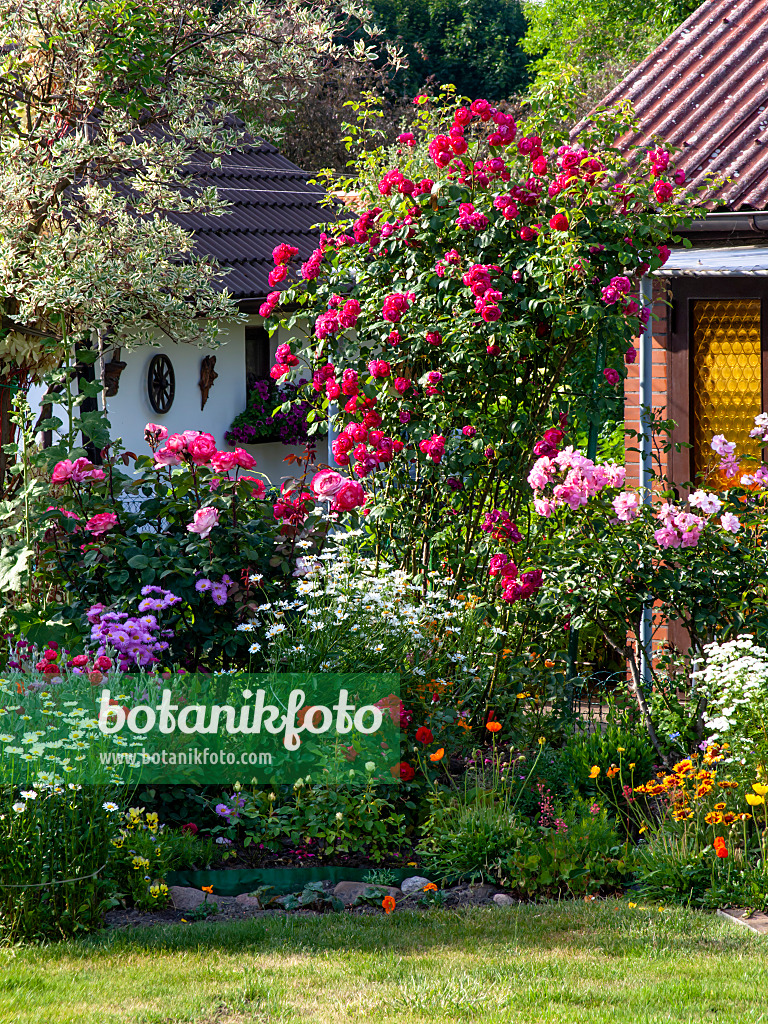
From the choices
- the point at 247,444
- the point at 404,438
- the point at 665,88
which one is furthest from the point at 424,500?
the point at 247,444

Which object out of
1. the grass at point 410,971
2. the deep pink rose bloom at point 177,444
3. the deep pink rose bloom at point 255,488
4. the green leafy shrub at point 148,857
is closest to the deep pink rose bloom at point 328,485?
the deep pink rose bloom at point 255,488

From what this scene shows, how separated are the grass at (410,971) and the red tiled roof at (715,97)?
4.18 m

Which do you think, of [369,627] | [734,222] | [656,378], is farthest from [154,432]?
[734,222]

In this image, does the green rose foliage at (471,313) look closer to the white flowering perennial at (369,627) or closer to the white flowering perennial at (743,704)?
the white flowering perennial at (369,627)

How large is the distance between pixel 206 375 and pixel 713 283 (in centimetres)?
658

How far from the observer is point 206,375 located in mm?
12414

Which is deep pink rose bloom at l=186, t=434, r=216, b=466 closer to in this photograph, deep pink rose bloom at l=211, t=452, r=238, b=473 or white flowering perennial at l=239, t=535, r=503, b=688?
deep pink rose bloom at l=211, t=452, r=238, b=473

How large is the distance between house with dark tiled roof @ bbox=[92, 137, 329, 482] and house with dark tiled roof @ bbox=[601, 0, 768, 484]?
4295 millimetres

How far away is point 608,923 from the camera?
413 cm

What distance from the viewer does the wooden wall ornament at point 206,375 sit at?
12.4 m

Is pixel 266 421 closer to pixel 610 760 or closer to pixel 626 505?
pixel 626 505

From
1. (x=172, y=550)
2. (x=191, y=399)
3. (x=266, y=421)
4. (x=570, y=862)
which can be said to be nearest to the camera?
(x=570, y=862)

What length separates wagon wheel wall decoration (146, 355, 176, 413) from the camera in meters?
11.5

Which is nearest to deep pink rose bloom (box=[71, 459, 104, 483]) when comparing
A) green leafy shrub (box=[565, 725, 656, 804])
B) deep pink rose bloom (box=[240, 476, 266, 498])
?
deep pink rose bloom (box=[240, 476, 266, 498])
